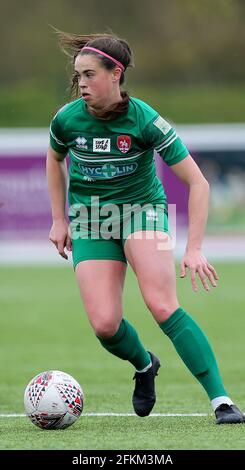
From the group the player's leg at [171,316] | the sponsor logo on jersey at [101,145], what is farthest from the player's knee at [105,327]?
the sponsor logo on jersey at [101,145]

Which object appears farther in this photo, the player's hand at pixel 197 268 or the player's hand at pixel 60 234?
the player's hand at pixel 60 234

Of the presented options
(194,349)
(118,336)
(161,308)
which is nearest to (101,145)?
(161,308)

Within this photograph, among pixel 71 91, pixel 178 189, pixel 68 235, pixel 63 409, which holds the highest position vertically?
pixel 71 91

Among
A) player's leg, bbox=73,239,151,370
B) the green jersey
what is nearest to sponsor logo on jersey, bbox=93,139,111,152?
the green jersey

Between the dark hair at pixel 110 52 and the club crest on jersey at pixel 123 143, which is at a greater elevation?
the dark hair at pixel 110 52

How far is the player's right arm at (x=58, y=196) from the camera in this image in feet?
19.8

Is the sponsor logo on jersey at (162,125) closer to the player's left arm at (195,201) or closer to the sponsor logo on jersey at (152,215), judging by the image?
the player's left arm at (195,201)

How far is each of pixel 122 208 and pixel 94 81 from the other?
663 mm

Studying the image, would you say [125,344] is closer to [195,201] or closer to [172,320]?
[172,320]

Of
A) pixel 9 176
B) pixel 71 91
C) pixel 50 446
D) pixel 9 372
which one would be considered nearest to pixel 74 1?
pixel 9 176

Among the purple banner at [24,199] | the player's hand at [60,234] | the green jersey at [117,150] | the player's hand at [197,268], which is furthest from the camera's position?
the purple banner at [24,199]
